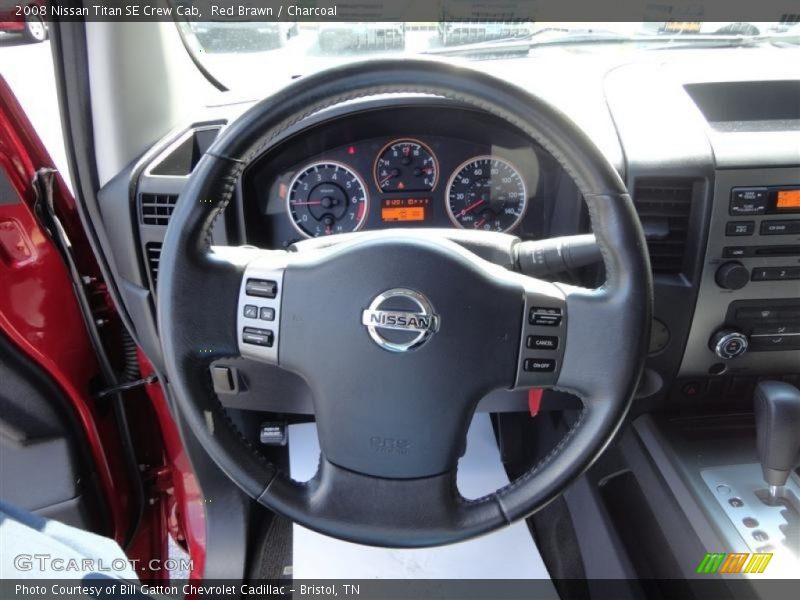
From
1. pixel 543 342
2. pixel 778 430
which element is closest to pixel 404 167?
pixel 543 342

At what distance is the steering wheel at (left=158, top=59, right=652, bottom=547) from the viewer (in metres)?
0.93

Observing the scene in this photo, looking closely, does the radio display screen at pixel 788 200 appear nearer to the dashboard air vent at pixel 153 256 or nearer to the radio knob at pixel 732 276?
the radio knob at pixel 732 276

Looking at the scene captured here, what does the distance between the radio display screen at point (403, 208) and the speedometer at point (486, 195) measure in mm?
53

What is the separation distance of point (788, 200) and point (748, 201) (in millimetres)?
72

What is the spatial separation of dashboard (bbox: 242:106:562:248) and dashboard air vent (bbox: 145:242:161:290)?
18 cm

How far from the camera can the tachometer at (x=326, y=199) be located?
141 cm

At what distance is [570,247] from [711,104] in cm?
69

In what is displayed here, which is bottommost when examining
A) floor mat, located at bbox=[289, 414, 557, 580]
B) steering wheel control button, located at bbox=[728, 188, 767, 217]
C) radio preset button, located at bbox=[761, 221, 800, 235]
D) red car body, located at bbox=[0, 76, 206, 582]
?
floor mat, located at bbox=[289, 414, 557, 580]

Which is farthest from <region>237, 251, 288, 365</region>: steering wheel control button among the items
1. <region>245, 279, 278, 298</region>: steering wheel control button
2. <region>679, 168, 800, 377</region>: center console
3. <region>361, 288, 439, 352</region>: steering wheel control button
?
<region>679, 168, 800, 377</region>: center console

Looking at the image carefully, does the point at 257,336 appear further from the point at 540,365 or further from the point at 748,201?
the point at 748,201

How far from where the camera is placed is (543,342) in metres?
0.96
